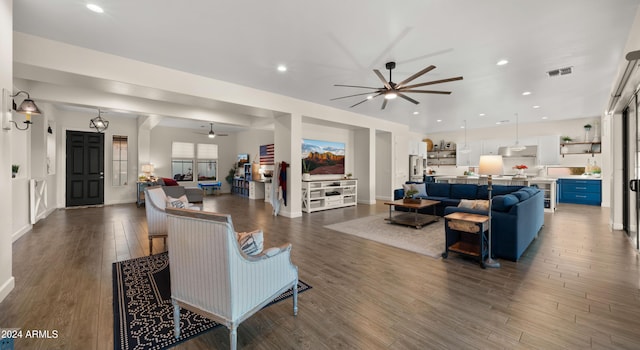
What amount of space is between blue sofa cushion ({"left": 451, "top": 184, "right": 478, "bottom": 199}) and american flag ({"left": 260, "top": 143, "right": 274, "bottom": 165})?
6.18 m

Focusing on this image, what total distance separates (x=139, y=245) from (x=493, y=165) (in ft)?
17.3

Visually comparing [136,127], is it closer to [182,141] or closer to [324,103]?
[182,141]

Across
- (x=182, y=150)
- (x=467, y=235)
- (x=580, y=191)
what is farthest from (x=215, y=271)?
(x=580, y=191)

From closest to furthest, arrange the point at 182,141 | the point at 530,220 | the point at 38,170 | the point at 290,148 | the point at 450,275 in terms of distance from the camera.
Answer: the point at 450,275, the point at 530,220, the point at 38,170, the point at 290,148, the point at 182,141

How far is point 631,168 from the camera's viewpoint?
14.2ft

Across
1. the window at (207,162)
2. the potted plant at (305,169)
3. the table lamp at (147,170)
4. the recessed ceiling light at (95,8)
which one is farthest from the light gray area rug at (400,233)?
the window at (207,162)

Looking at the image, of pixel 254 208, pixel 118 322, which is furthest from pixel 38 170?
pixel 118 322

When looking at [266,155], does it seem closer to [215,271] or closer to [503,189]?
[503,189]

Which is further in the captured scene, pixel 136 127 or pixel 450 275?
pixel 136 127

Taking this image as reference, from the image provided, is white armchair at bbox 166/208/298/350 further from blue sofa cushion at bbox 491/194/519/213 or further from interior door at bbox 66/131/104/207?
interior door at bbox 66/131/104/207

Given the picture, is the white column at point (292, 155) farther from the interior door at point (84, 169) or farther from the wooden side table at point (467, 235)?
the interior door at point (84, 169)

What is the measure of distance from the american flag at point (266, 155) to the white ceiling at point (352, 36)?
15.3 feet

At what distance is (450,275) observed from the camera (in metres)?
3.01

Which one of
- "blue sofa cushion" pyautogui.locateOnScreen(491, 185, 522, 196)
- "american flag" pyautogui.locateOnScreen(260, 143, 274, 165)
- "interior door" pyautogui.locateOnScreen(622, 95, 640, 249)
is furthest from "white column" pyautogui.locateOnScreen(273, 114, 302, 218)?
"interior door" pyautogui.locateOnScreen(622, 95, 640, 249)
